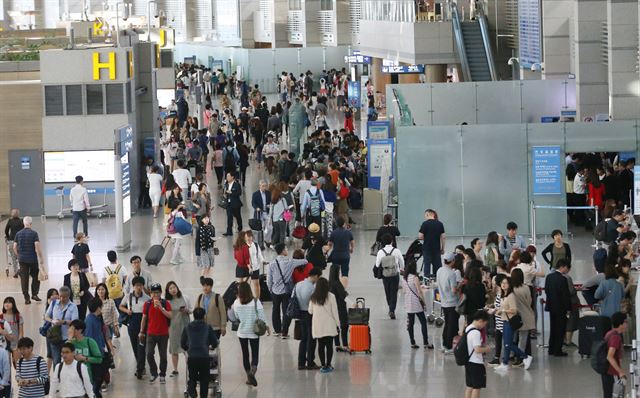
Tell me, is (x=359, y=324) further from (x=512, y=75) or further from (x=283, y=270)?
(x=512, y=75)

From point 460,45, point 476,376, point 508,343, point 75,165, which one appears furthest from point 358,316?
point 460,45

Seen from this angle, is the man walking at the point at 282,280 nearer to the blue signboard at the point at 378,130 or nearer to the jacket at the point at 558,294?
the jacket at the point at 558,294

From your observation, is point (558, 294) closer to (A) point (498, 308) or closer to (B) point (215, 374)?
(A) point (498, 308)

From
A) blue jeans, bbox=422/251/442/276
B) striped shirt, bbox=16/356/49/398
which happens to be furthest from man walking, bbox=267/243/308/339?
striped shirt, bbox=16/356/49/398

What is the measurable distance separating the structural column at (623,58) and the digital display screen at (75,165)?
1085cm

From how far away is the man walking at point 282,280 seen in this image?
1844 centimetres

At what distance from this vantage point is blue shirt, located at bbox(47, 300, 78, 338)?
639 inches

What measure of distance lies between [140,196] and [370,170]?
5.87 meters

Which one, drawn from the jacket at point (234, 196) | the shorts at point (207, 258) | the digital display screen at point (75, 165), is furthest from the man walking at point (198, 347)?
the digital display screen at point (75, 165)

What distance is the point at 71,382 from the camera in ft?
44.7

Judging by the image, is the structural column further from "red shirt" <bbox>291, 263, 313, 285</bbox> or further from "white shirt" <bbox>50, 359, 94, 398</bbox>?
"white shirt" <bbox>50, 359, 94, 398</bbox>

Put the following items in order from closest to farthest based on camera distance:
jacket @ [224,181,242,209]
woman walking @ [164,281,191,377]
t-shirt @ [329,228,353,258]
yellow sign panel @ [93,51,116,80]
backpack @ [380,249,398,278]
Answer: woman walking @ [164,281,191,377], backpack @ [380,249,398,278], t-shirt @ [329,228,353,258], jacket @ [224,181,242,209], yellow sign panel @ [93,51,116,80]

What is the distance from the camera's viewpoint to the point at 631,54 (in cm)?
3034

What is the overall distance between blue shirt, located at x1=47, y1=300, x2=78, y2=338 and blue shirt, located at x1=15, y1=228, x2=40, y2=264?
5719 millimetres
